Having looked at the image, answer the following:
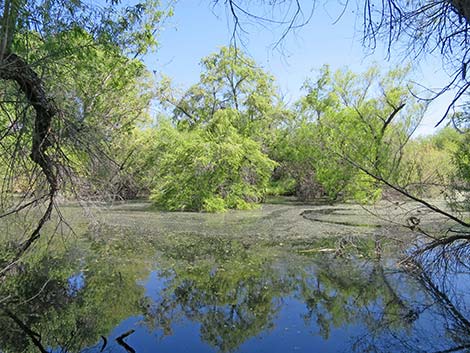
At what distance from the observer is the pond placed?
170 inches

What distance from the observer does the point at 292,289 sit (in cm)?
598

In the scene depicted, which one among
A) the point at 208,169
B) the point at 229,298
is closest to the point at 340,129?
the point at 208,169

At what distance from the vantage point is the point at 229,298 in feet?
18.3

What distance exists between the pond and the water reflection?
0.02m

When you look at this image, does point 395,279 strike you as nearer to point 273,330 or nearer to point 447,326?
point 447,326

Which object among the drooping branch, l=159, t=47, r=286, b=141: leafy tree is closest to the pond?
the drooping branch

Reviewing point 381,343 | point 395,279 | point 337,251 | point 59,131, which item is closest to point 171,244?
point 337,251

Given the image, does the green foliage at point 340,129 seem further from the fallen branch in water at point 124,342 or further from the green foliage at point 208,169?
the fallen branch in water at point 124,342

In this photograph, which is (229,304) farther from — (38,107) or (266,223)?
(266,223)

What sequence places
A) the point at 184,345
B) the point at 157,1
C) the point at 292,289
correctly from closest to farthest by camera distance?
the point at 184,345 < the point at 292,289 < the point at 157,1

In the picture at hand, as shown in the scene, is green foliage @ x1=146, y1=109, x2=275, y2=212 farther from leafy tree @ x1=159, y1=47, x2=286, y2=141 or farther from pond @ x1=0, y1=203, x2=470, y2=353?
pond @ x1=0, y1=203, x2=470, y2=353

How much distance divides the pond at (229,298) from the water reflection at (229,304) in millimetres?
16

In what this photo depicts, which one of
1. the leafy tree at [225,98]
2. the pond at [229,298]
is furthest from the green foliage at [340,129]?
the pond at [229,298]

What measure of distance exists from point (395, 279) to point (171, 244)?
4.59 m
